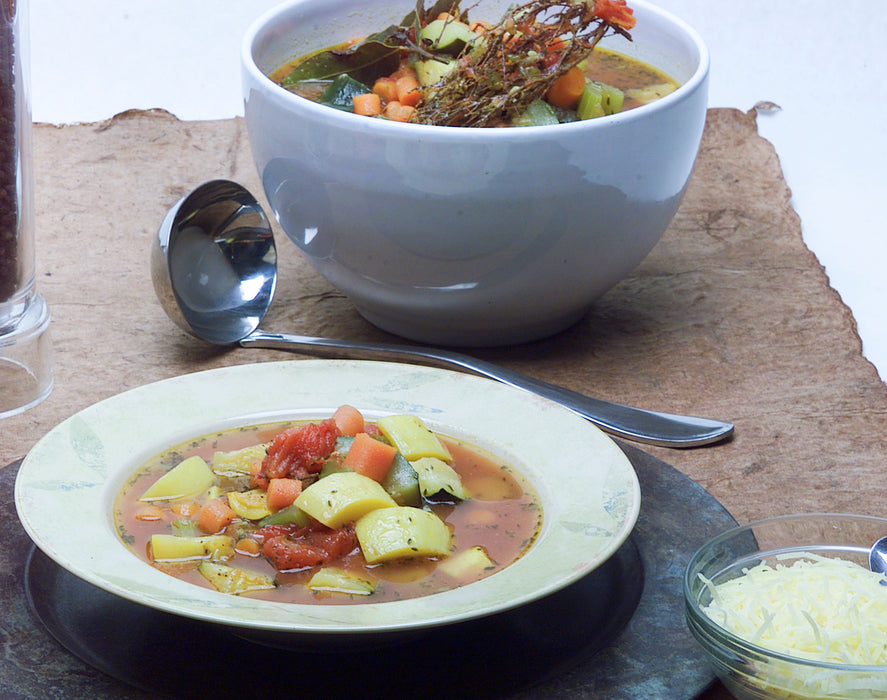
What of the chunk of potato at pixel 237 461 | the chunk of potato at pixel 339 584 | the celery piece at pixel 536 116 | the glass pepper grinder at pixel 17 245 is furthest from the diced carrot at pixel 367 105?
the chunk of potato at pixel 339 584

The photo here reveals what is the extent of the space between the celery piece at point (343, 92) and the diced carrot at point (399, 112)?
→ 0.21 ft

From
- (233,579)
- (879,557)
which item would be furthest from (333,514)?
(879,557)

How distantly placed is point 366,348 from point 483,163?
0.37 m

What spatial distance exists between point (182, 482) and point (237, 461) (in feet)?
0.24

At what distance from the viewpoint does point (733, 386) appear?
1829mm

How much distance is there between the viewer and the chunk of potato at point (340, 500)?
1.21 metres

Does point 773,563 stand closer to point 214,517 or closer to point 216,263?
point 214,517

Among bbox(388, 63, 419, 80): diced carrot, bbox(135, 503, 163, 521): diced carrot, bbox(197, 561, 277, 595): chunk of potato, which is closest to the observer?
bbox(197, 561, 277, 595): chunk of potato

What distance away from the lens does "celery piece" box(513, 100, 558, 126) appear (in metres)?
1.71

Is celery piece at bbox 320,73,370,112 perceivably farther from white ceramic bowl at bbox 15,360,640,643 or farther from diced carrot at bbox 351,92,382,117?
white ceramic bowl at bbox 15,360,640,643

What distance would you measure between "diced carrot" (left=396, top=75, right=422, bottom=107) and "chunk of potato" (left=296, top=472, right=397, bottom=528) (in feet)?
2.47

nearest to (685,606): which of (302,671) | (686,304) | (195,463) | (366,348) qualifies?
(302,671)

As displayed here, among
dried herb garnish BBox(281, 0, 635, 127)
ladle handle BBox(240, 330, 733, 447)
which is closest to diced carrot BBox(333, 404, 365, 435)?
ladle handle BBox(240, 330, 733, 447)

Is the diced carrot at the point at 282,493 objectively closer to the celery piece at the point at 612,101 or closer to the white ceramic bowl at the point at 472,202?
the white ceramic bowl at the point at 472,202
